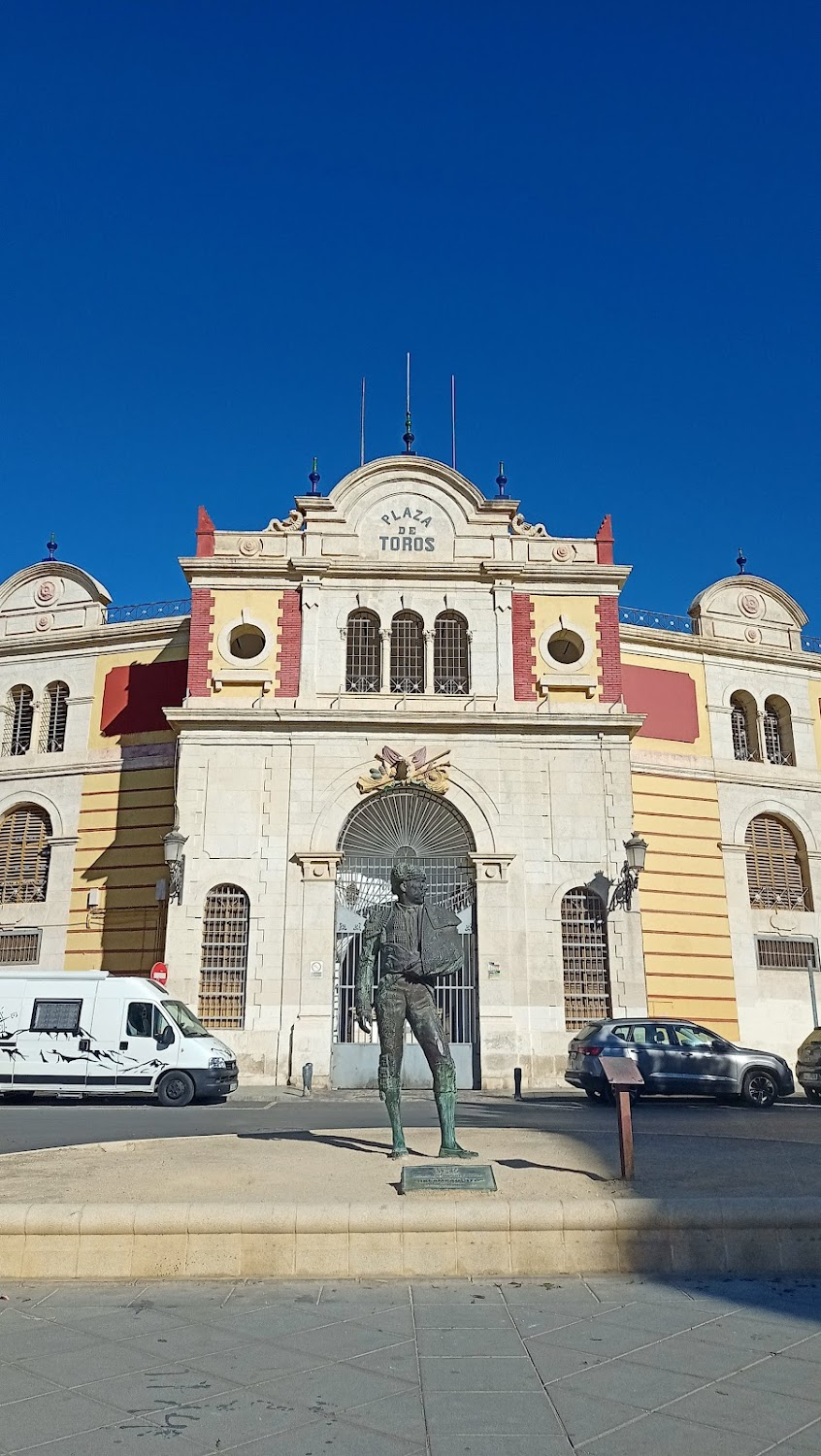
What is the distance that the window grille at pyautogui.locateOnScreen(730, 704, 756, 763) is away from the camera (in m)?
26.6

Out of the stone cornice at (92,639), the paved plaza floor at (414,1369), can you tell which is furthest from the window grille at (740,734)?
the paved plaza floor at (414,1369)

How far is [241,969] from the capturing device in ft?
69.4

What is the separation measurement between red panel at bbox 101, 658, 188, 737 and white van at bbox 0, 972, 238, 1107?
8555 mm

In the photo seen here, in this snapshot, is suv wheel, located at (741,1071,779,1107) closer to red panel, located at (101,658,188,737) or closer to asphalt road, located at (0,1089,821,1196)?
asphalt road, located at (0,1089,821,1196)

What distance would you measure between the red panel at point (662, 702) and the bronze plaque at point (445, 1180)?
1869 centimetres

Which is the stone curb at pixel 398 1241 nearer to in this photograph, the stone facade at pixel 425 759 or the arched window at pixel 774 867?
the stone facade at pixel 425 759

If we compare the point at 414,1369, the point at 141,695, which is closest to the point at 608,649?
the point at 141,695

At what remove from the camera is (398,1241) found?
6.46 metres

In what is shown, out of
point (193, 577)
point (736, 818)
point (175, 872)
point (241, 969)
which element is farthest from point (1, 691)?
point (736, 818)

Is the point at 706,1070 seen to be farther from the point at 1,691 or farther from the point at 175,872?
the point at 1,691

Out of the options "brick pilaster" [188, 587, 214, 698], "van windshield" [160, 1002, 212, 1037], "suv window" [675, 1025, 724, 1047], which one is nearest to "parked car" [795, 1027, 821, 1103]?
"suv window" [675, 1025, 724, 1047]

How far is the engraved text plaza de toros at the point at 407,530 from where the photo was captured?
2402 cm

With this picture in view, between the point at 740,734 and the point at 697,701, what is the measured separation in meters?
1.64

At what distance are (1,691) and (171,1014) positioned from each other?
12.3 metres
